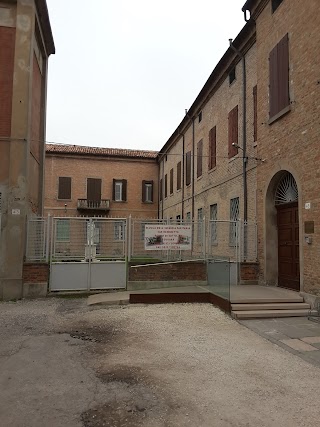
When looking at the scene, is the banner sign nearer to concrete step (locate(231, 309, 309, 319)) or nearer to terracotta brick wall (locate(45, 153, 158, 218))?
concrete step (locate(231, 309, 309, 319))

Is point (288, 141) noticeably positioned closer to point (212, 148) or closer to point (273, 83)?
point (273, 83)

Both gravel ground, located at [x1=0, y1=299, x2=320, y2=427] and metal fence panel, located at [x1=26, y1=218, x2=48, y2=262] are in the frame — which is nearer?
gravel ground, located at [x1=0, y1=299, x2=320, y2=427]

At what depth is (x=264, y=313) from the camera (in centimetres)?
717

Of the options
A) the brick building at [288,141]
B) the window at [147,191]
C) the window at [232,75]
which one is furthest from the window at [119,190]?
the brick building at [288,141]

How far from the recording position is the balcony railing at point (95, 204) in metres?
25.5

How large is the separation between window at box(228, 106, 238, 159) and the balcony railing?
47.8 ft

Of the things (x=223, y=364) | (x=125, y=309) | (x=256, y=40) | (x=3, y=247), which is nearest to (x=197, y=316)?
(x=125, y=309)

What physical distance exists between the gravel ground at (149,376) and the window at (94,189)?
63.8ft

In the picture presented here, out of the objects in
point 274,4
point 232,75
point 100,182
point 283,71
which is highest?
point 274,4

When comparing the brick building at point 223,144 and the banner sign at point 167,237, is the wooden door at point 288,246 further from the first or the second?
the banner sign at point 167,237

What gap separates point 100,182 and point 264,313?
68.1 ft

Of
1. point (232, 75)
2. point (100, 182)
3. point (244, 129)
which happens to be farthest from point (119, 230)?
point (100, 182)

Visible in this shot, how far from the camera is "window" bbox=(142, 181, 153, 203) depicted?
88.4ft

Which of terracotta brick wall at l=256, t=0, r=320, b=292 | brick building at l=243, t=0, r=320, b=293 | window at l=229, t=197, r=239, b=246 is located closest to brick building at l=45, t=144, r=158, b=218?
window at l=229, t=197, r=239, b=246
